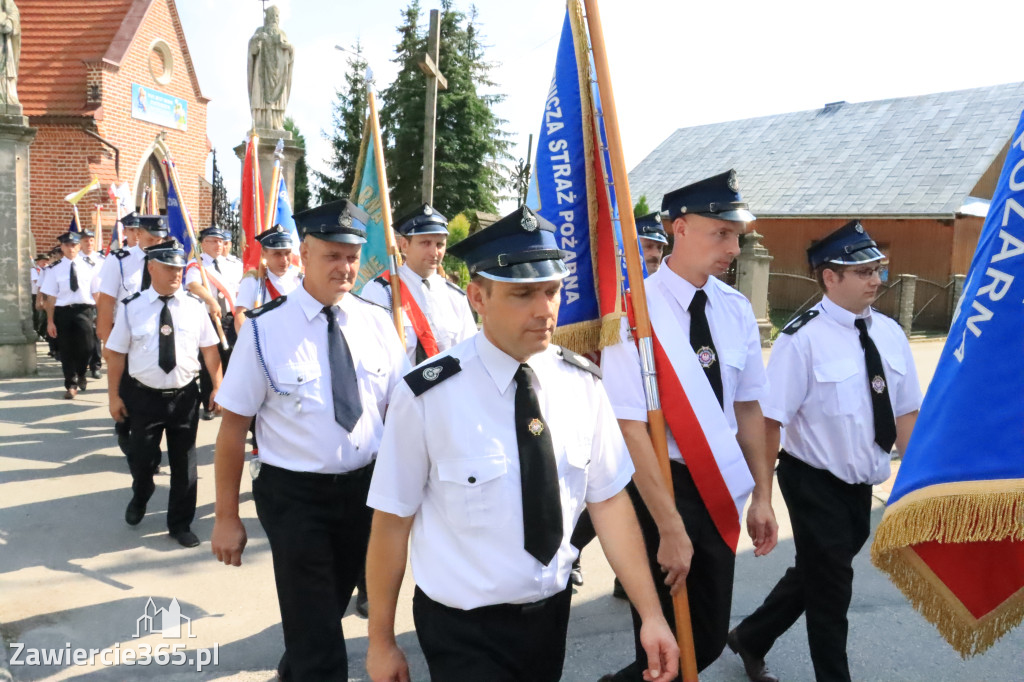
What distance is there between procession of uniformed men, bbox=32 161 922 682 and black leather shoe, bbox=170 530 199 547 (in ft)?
7.28

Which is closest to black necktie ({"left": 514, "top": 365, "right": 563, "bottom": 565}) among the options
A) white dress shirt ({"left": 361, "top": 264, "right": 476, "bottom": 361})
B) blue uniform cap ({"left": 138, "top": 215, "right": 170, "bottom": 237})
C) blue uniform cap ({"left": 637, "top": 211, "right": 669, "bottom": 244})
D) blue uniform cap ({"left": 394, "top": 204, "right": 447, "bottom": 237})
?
white dress shirt ({"left": 361, "top": 264, "right": 476, "bottom": 361})

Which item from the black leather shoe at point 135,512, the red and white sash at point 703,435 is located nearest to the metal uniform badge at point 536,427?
the red and white sash at point 703,435

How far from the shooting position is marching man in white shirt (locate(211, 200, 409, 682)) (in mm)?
3299

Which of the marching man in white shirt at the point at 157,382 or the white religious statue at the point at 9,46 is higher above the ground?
the white religious statue at the point at 9,46

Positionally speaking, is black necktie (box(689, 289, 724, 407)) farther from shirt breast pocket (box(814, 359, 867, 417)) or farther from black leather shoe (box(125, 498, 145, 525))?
black leather shoe (box(125, 498, 145, 525))

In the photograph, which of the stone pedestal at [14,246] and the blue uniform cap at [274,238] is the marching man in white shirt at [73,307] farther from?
the blue uniform cap at [274,238]

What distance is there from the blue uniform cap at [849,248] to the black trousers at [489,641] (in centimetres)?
246

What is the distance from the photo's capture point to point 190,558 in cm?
561

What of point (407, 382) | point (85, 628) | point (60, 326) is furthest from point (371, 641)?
point (60, 326)

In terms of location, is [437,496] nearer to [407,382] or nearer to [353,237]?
[407,382]

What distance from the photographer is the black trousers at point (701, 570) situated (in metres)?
3.18

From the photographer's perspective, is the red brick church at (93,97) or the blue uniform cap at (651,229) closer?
the blue uniform cap at (651,229)

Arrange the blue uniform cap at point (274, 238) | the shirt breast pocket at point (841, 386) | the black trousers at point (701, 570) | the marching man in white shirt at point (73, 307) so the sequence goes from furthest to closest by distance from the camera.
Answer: the marching man in white shirt at point (73, 307) < the blue uniform cap at point (274, 238) < the shirt breast pocket at point (841, 386) < the black trousers at point (701, 570)

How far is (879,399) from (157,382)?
4921mm
